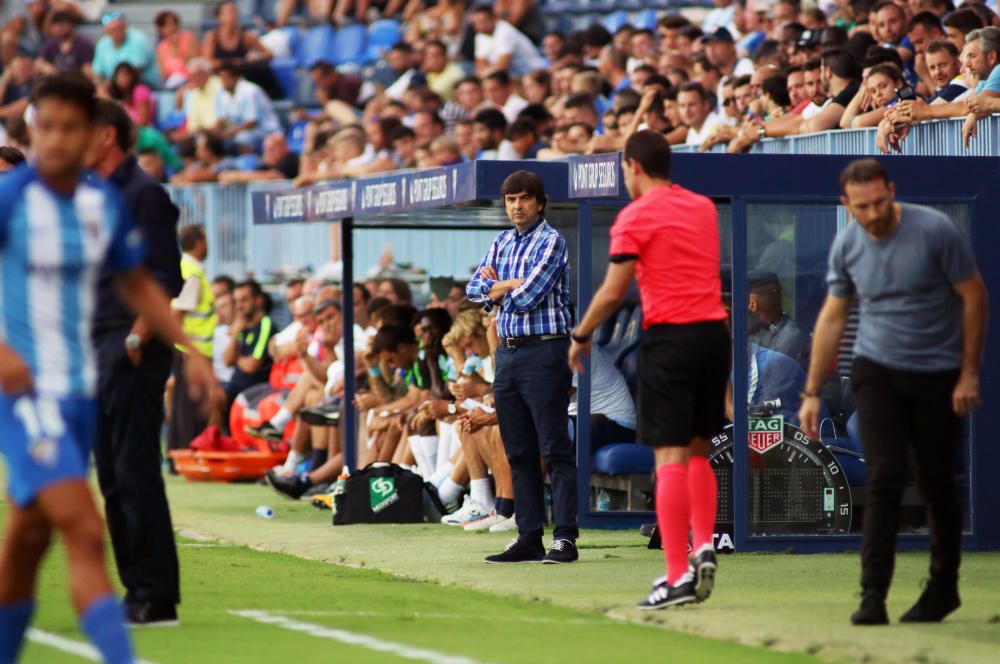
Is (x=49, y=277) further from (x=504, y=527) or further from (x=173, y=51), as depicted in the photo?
(x=173, y=51)

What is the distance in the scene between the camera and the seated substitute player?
5.72 meters

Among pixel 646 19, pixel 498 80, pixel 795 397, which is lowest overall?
pixel 795 397

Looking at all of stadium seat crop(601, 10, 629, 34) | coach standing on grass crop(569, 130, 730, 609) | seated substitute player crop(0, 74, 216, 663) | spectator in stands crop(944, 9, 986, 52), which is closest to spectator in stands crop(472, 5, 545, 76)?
stadium seat crop(601, 10, 629, 34)

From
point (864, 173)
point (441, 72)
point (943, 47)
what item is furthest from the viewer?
point (441, 72)

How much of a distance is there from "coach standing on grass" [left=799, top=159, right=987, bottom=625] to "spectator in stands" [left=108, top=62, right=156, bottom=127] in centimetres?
1954

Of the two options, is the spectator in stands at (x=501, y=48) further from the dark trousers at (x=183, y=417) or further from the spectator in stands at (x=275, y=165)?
the dark trousers at (x=183, y=417)

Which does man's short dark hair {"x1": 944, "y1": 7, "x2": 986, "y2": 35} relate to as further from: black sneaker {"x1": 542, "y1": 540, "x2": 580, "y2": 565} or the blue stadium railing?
the blue stadium railing

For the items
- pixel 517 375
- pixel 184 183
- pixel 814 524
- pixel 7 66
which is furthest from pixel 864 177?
pixel 7 66

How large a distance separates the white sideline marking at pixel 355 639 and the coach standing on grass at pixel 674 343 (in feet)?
4.99

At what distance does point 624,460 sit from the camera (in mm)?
12844

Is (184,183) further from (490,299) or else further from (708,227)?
(708,227)

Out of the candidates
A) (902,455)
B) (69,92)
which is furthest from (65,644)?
(902,455)

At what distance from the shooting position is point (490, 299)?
1081 cm

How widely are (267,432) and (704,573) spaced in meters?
9.60
